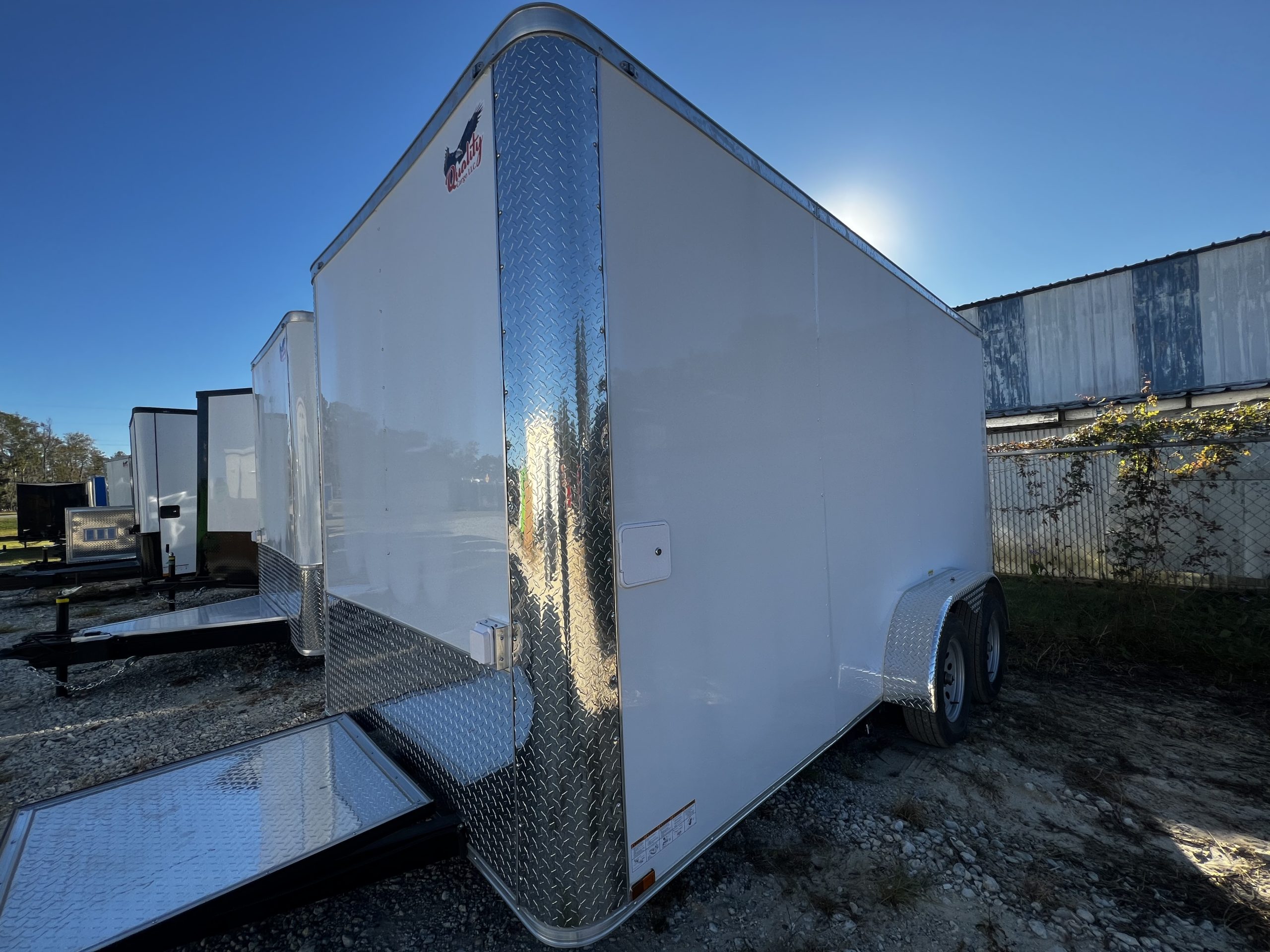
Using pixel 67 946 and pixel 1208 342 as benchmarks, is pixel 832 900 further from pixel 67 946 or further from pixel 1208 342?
pixel 1208 342

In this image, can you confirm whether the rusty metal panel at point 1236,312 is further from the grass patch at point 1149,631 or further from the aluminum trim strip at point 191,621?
the aluminum trim strip at point 191,621

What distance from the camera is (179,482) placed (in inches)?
321

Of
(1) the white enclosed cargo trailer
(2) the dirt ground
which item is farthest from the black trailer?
(1) the white enclosed cargo trailer

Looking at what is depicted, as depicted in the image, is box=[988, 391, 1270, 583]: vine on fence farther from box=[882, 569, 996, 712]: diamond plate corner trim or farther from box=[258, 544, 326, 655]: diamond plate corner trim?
box=[258, 544, 326, 655]: diamond plate corner trim

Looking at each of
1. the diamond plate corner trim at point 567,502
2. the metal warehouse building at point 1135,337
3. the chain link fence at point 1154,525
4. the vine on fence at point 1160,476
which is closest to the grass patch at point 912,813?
the diamond plate corner trim at point 567,502

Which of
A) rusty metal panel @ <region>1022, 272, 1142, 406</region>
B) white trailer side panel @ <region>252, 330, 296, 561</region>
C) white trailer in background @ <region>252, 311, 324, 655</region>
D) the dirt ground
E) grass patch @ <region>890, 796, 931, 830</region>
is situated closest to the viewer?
the dirt ground

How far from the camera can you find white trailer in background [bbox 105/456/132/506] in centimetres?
1328

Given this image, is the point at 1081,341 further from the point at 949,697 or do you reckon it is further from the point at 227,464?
the point at 227,464

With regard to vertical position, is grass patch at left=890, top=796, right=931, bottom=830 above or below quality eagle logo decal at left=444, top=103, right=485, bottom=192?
below

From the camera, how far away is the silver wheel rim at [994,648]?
13.3 ft

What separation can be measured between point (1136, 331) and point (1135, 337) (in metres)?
0.11

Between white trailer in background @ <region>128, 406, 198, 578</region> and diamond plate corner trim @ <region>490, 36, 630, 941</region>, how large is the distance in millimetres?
8303

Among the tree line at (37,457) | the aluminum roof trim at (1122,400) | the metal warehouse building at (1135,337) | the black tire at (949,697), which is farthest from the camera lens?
the tree line at (37,457)

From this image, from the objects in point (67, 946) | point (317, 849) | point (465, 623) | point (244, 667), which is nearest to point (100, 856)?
point (67, 946)
